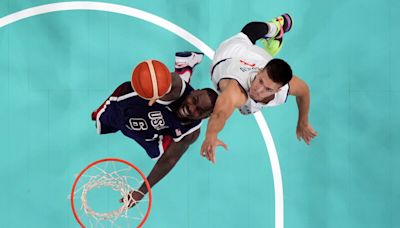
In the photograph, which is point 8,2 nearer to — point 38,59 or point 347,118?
point 38,59

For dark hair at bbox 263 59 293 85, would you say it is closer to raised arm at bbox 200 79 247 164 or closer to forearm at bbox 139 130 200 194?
raised arm at bbox 200 79 247 164

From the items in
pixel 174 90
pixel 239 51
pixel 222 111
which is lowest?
pixel 222 111

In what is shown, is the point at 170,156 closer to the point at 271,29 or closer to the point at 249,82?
the point at 249,82

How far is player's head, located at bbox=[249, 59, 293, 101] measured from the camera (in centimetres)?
345

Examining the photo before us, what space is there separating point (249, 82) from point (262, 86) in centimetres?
15

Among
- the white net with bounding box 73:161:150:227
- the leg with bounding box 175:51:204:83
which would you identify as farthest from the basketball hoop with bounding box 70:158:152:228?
the leg with bounding box 175:51:204:83

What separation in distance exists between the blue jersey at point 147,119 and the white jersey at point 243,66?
0.30m

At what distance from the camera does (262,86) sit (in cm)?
354

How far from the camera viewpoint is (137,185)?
4816 millimetres

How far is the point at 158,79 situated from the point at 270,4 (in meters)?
2.38

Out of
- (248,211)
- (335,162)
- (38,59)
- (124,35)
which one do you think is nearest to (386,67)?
(335,162)

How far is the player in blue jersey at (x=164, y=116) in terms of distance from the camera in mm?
3713

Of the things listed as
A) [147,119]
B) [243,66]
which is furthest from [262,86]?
[147,119]

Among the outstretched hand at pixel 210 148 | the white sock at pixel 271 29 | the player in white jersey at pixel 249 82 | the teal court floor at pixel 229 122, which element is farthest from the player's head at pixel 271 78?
the teal court floor at pixel 229 122
